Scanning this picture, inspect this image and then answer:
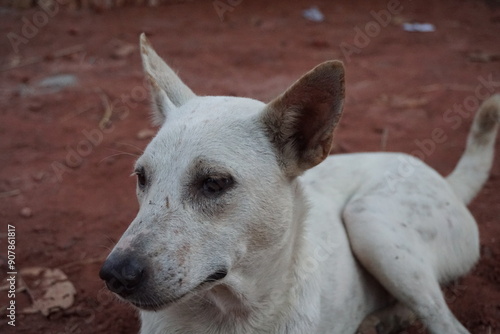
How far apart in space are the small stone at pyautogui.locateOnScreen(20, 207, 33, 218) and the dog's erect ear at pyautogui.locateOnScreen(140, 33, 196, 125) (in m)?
1.89

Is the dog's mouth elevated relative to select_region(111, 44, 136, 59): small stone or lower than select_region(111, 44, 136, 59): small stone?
elevated

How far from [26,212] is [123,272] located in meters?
2.64

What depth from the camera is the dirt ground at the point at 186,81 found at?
13.0 feet

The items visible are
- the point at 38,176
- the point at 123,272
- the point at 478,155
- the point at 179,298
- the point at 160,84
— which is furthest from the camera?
the point at 38,176

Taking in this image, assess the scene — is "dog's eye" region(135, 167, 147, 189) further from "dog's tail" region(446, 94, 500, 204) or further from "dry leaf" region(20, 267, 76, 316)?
"dog's tail" region(446, 94, 500, 204)

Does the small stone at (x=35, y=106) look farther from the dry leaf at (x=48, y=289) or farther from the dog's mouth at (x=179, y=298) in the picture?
the dog's mouth at (x=179, y=298)

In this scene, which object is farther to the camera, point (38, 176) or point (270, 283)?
point (38, 176)

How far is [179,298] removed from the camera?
2.31 meters

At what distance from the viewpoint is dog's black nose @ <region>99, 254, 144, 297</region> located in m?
2.14

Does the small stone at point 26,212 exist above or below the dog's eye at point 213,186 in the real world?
below

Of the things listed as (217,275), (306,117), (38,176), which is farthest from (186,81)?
(217,275)

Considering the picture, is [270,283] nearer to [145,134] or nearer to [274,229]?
[274,229]

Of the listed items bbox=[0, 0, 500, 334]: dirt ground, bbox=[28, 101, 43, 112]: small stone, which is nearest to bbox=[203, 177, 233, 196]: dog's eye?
bbox=[0, 0, 500, 334]: dirt ground

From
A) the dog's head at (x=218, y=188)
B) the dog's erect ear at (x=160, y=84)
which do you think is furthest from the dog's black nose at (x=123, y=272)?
the dog's erect ear at (x=160, y=84)
